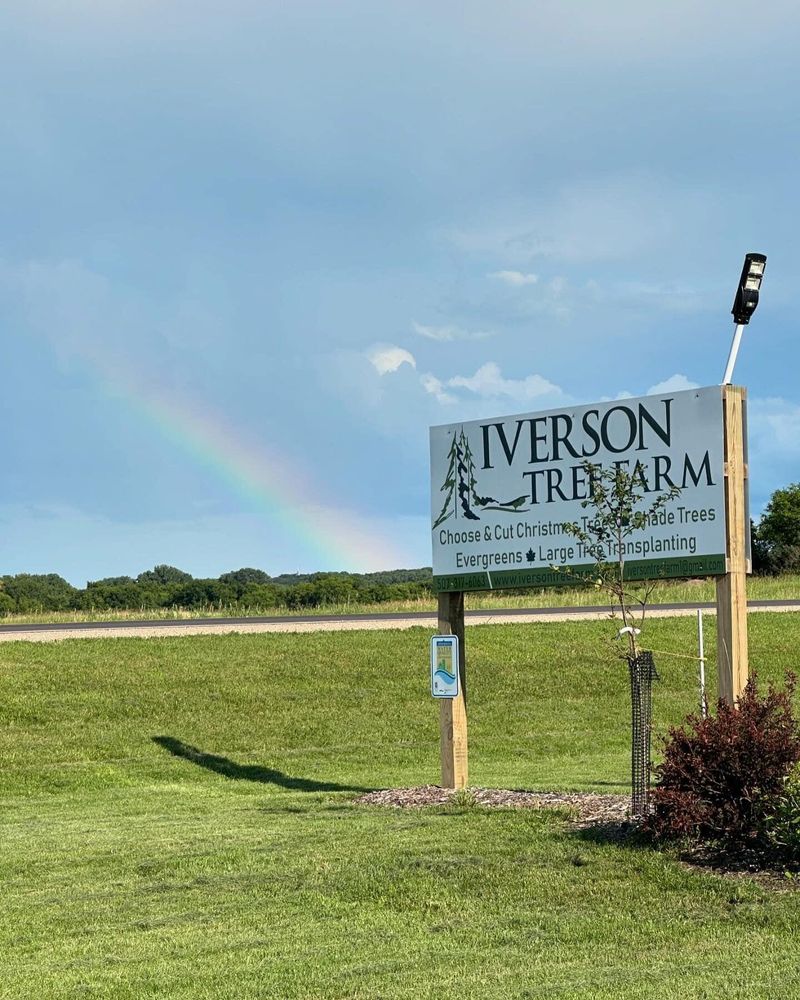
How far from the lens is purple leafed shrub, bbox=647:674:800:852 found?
30.2 ft

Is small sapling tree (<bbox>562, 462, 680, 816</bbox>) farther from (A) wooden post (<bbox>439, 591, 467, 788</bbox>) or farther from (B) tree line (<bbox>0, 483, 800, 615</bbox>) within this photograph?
(B) tree line (<bbox>0, 483, 800, 615</bbox>)

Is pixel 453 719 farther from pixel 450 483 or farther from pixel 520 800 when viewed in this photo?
pixel 450 483

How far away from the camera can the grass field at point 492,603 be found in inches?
1442

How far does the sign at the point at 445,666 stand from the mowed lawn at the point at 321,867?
149 cm

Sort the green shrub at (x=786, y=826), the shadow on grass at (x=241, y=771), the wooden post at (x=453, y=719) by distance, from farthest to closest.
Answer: the shadow on grass at (x=241, y=771) → the wooden post at (x=453, y=719) → the green shrub at (x=786, y=826)

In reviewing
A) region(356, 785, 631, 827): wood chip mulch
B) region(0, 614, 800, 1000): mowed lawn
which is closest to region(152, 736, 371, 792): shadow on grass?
region(0, 614, 800, 1000): mowed lawn

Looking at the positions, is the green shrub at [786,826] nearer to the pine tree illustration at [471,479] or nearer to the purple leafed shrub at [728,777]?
the purple leafed shrub at [728,777]

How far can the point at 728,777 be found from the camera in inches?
371

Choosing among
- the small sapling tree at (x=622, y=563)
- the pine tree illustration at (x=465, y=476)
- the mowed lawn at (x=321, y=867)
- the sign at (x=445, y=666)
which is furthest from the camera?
the pine tree illustration at (x=465, y=476)

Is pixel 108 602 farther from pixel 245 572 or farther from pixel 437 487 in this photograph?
pixel 437 487

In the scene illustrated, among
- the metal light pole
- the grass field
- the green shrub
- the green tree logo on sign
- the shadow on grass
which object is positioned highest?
the metal light pole

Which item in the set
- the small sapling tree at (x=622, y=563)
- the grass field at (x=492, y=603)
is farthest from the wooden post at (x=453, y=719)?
the grass field at (x=492, y=603)

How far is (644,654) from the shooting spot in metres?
11.2

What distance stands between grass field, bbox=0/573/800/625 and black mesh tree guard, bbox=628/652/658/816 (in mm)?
23398
